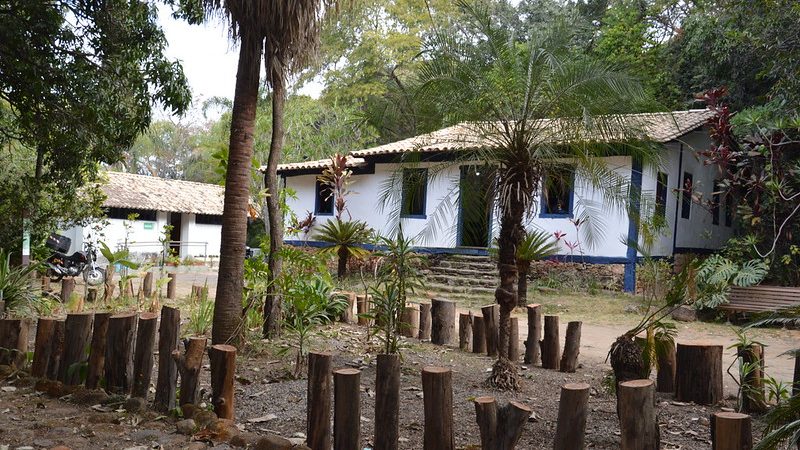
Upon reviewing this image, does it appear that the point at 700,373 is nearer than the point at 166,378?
No

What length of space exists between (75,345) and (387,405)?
2816mm

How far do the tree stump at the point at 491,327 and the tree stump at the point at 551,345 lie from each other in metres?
0.64

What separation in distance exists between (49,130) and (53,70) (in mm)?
818

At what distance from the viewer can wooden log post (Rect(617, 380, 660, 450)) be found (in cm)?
354

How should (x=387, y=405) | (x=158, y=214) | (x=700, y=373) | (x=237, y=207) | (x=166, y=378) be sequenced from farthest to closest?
(x=158, y=214)
(x=237, y=207)
(x=700, y=373)
(x=166, y=378)
(x=387, y=405)

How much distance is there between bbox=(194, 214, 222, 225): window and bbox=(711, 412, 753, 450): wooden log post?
29411 millimetres

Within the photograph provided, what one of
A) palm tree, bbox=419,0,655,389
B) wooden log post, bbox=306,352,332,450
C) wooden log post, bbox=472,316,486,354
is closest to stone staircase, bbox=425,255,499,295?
wooden log post, bbox=472,316,486,354

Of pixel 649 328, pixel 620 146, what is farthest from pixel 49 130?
pixel 649 328

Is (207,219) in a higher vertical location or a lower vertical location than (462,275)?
higher

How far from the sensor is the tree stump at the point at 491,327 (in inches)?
302

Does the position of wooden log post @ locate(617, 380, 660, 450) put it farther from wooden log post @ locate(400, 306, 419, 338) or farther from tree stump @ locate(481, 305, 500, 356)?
wooden log post @ locate(400, 306, 419, 338)

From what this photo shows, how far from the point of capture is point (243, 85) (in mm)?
6164

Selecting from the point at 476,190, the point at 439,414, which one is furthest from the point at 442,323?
the point at 439,414

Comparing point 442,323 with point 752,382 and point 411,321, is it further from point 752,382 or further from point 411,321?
point 752,382
